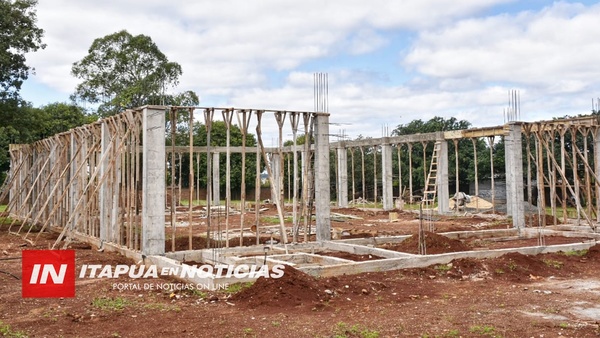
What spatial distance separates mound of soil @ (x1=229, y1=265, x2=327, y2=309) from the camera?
712 cm

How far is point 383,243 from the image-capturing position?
43.0 ft

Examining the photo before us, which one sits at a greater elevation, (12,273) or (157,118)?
→ (157,118)

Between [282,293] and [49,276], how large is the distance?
12.7 feet

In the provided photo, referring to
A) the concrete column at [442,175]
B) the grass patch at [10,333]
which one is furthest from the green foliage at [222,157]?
the grass patch at [10,333]

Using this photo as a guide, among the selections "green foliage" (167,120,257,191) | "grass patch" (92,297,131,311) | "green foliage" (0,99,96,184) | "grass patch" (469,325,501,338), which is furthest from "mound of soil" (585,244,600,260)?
"green foliage" (167,120,257,191)

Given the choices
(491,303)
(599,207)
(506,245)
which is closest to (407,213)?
(599,207)

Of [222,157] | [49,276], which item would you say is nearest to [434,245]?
[49,276]

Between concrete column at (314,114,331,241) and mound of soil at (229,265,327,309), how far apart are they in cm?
490

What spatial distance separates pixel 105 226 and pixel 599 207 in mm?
14188

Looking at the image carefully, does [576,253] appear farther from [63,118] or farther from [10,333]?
[63,118]

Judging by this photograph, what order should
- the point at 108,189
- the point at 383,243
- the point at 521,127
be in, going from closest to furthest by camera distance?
the point at 108,189
the point at 383,243
the point at 521,127

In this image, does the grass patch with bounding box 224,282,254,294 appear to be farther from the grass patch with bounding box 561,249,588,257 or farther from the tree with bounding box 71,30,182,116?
the tree with bounding box 71,30,182,116

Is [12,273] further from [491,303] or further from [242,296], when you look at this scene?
[491,303]

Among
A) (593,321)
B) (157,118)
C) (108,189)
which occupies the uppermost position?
(157,118)
